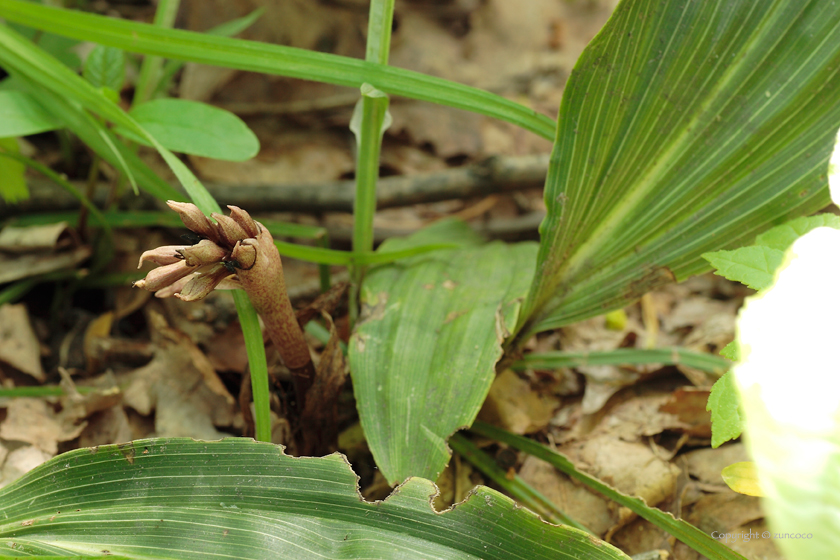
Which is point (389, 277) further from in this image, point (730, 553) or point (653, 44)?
point (730, 553)

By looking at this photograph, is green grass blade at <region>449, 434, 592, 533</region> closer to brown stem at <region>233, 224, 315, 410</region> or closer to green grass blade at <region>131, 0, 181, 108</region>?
brown stem at <region>233, 224, 315, 410</region>

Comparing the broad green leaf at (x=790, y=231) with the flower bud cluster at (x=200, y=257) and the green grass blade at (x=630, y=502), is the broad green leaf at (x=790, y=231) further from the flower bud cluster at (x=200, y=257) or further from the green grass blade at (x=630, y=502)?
the flower bud cluster at (x=200, y=257)

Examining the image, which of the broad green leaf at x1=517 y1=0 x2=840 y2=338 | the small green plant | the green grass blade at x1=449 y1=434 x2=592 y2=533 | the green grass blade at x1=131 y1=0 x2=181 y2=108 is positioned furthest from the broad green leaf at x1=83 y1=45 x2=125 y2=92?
the green grass blade at x1=449 y1=434 x2=592 y2=533

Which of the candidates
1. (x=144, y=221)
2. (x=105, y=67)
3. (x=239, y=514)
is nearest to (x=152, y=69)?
(x=105, y=67)

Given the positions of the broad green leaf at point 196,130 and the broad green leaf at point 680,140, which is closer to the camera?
the broad green leaf at point 680,140

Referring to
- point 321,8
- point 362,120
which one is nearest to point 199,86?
point 321,8

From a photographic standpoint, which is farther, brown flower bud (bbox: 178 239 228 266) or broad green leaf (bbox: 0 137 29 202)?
broad green leaf (bbox: 0 137 29 202)

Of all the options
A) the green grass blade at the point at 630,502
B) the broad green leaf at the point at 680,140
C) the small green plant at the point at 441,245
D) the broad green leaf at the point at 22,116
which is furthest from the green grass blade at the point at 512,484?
the broad green leaf at the point at 22,116
